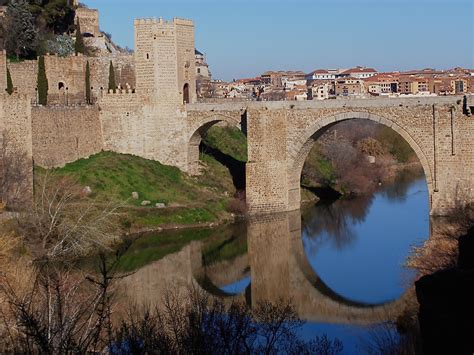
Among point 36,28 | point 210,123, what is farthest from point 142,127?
point 36,28

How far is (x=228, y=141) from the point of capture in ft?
126

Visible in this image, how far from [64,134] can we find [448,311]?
24154mm

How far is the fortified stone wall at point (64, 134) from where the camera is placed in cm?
2897

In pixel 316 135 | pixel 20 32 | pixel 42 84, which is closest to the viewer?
pixel 316 135

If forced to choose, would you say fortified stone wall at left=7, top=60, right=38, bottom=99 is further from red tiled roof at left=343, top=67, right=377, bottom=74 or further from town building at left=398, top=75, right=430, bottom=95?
red tiled roof at left=343, top=67, right=377, bottom=74

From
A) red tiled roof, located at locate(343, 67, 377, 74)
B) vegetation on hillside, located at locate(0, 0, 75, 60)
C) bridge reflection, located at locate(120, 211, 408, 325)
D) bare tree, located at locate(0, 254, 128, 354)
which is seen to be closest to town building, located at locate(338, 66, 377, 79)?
red tiled roof, located at locate(343, 67, 377, 74)

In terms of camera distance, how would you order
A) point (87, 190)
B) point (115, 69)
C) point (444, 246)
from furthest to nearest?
point (115, 69) → point (87, 190) → point (444, 246)

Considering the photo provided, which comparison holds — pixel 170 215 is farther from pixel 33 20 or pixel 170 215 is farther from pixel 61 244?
pixel 33 20

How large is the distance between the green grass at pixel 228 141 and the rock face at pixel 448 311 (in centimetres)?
2901

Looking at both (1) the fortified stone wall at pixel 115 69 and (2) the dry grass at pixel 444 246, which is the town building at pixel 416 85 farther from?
(2) the dry grass at pixel 444 246

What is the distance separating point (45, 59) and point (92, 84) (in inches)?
96.5

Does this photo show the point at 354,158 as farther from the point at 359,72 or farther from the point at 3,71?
the point at 359,72

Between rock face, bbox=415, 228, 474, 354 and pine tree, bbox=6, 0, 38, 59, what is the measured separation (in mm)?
31247

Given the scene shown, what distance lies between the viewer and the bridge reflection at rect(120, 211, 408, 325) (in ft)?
63.3
